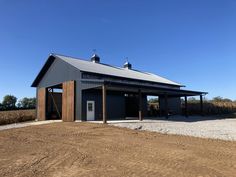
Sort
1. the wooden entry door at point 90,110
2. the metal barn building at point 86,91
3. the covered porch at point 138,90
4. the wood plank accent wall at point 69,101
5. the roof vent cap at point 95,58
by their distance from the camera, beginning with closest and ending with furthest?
1. the covered porch at point 138,90
2. the metal barn building at point 86,91
3. the wood plank accent wall at point 69,101
4. the wooden entry door at point 90,110
5. the roof vent cap at point 95,58

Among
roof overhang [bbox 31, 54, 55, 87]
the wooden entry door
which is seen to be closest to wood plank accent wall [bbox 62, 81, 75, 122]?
the wooden entry door

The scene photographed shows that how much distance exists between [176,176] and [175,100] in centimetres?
2458

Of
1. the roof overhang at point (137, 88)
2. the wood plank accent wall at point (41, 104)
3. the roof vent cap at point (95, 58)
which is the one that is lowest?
the wood plank accent wall at point (41, 104)

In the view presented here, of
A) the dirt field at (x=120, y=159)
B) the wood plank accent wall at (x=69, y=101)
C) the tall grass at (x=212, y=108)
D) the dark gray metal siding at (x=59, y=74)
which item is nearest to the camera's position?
the dirt field at (x=120, y=159)

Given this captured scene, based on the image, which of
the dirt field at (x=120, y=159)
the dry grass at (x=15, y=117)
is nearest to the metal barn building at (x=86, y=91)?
the dry grass at (x=15, y=117)

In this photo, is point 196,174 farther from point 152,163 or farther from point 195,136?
point 195,136

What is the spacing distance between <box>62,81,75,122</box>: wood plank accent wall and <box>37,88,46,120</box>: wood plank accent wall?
149 inches

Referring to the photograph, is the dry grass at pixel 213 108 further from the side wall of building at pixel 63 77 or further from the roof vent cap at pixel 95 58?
the side wall of building at pixel 63 77

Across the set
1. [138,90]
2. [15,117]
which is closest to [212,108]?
[138,90]

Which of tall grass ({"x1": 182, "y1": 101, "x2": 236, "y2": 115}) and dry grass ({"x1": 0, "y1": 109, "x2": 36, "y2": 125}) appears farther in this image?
tall grass ({"x1": 182, "y1": 101, "x2": 236, "y2": 115})

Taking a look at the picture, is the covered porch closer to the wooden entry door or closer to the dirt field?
the wooden entry door

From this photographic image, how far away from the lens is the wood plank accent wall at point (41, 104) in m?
23.1

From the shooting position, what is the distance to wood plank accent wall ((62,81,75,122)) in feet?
63.3

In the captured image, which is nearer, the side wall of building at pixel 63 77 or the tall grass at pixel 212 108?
the side wall of building at pixel 63 77
